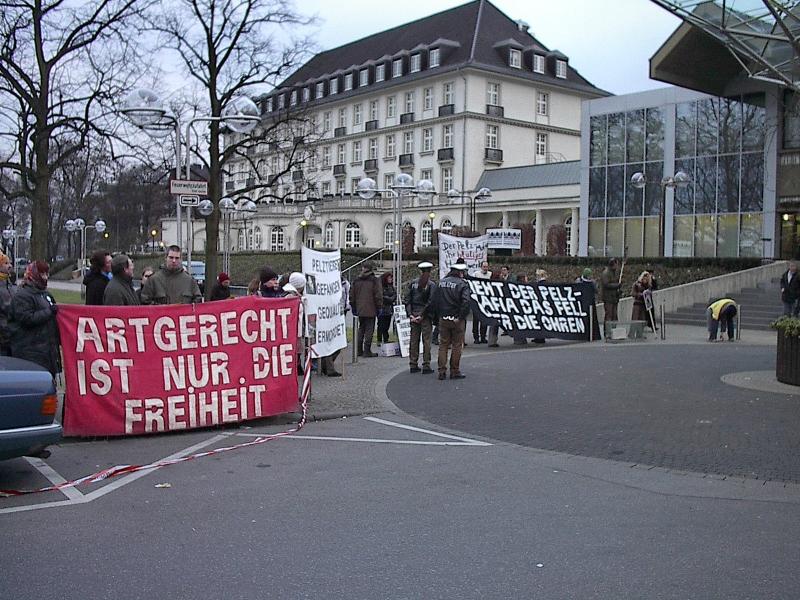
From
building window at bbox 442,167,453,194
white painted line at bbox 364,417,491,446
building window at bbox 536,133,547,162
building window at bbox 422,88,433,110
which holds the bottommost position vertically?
white painted line at bbox 364,417,491,446

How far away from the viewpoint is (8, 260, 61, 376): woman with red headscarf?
8.79m

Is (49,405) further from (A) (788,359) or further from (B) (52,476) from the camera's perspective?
(A) (788,359)

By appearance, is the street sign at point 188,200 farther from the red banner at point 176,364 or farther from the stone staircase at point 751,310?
the stone staircase at point 751,310

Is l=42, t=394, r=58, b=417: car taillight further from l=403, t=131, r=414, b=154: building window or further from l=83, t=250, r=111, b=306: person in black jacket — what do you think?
l=403, t=131, r=414, b=154: building window

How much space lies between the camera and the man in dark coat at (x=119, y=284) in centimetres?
993

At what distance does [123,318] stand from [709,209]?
3267cm

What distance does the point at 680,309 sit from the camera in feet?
88.2

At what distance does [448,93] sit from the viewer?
74.7m

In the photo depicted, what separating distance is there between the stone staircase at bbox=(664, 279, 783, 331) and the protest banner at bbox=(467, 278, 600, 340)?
7.01 m

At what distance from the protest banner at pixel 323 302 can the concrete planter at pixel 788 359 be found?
6.81m

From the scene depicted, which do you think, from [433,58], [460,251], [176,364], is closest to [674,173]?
[460,251]

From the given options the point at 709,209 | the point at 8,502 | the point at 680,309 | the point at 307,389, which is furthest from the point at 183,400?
the point at 709,209

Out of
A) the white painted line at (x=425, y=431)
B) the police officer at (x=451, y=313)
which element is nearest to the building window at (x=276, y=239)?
the police officer at (x=451, y=313)

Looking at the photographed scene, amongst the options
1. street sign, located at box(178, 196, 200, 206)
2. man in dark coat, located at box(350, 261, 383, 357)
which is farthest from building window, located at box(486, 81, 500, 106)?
street sign, located at box(178, 196, 200, 206)
